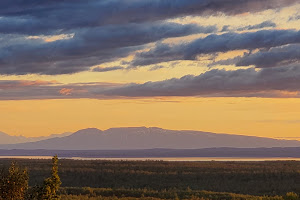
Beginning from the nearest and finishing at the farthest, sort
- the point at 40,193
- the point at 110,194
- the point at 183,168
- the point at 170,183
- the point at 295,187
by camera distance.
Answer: the point at 40,193
the point at 110,194
the point at 295,187
the point at 170,183
the point at 183,168

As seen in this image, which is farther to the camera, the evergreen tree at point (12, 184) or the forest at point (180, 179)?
the forest at point (180, 179)

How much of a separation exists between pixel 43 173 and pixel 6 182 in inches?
1959

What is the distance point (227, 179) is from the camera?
6619 cm

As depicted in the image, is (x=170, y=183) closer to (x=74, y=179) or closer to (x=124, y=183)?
(x=124, y=183)

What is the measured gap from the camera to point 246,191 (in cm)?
5956

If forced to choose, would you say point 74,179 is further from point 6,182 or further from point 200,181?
point 6,182

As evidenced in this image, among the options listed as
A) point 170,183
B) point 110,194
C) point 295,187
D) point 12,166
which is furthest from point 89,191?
point 12,166

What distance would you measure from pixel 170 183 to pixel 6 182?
142 ft

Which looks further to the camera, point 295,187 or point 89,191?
point 295,187

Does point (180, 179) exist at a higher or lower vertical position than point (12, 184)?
lower

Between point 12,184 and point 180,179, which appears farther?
point 180,179

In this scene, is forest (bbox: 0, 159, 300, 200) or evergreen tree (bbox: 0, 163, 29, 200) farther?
forest (bbox: 0, 159, 300, 200)

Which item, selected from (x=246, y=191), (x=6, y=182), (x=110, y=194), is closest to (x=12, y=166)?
(x=6, y=182)

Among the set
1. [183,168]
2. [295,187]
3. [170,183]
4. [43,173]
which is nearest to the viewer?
[295,187]
